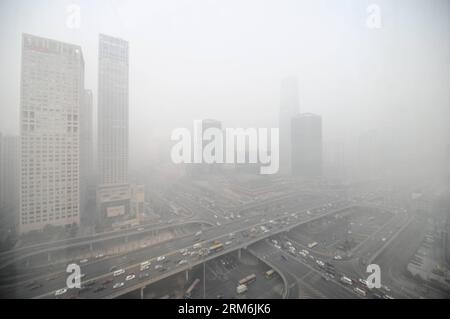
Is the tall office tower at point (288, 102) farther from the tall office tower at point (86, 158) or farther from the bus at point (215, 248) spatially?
the tall office tower at point (86, 158)

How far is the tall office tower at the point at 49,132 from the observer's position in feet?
32.0

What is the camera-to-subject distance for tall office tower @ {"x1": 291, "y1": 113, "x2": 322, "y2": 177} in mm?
29953

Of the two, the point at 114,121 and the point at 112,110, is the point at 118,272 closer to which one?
the point at 114,121

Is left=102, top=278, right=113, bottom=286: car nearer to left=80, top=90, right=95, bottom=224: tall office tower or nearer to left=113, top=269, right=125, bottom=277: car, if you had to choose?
left=113, top=269, right=125, bottom=277: car

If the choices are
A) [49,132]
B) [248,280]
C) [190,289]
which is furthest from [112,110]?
[248,280]

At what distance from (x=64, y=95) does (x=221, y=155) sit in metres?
10.7

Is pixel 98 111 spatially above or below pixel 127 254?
above

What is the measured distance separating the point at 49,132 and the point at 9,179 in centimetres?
441

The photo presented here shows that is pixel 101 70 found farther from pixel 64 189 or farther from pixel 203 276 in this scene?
pixel 203 276

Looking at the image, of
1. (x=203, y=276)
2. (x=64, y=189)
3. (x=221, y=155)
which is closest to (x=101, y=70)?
(x=64, y=189)

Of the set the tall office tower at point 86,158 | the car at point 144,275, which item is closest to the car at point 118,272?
the car at point 144,275

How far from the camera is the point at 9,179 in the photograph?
36.0 ft

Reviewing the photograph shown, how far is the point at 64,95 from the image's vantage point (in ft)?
34.8

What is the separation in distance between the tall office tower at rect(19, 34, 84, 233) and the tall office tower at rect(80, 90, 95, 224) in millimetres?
2615
